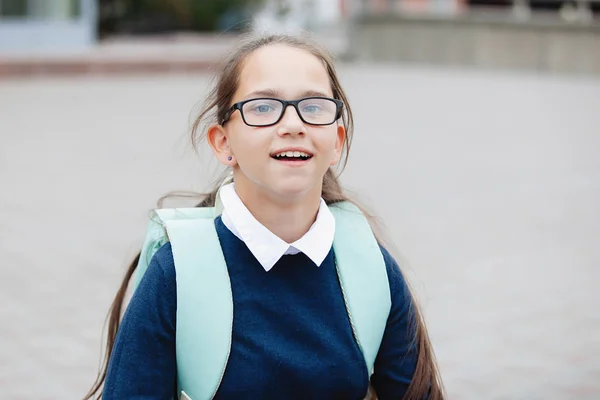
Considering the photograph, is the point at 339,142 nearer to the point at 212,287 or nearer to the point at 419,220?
the point at 212,287

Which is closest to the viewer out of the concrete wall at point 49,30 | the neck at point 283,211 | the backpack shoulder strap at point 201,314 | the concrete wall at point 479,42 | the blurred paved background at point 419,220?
the backpack shoulder strap at point 201,314

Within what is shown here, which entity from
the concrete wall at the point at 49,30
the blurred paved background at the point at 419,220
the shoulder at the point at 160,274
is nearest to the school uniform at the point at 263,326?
the shoulder at the point at 160,274

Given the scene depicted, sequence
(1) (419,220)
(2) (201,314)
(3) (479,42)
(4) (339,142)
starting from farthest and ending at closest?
(3) (479,42)
(1) (419,220)
(4) (339,142)
(2) (201,314)

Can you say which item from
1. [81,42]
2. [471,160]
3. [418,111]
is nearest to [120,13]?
[81,42]

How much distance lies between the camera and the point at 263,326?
1.85 metres

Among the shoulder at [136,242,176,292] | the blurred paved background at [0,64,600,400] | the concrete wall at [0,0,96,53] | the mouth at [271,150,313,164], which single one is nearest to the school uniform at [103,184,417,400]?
the shoulder at [136,242,176,292]

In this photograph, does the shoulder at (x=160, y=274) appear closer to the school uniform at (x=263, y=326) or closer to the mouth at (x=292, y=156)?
the school uniform at (x=263, y=326)

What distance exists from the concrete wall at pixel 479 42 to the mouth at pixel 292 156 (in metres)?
19.9

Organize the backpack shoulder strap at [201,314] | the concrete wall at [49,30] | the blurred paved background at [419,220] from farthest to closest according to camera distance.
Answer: the concrete wall at [49,30]
the blurred paved background at [419,220]
the backpack shoulder strap at [201,314]

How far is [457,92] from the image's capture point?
16.5m

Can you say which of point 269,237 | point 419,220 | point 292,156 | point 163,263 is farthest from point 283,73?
point 419,220

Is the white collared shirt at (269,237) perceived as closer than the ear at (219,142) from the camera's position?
Yes

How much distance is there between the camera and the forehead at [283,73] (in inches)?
74.0

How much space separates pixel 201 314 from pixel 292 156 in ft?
1.03
